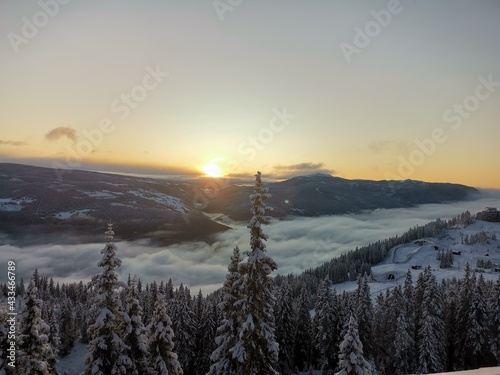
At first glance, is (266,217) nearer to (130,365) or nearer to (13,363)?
(130,365)

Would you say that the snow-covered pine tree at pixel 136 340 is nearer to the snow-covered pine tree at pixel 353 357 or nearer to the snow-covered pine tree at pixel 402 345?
the snow-covered pine tree at pixel 353 357

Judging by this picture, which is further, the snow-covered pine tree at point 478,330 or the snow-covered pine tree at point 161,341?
the snow-covered pine tree at point 478,330

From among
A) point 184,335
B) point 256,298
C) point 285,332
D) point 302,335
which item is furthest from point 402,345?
point 256,298

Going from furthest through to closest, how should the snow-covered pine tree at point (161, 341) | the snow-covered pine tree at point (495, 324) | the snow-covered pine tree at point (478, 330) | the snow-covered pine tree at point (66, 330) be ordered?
the snow-covered pine tree at point (66, 330)
the snow-covered pine tree at point (478, 330)
the snow-covered pine tree at point (495, 324)
the snow-covered pine tree at point (161, 341)

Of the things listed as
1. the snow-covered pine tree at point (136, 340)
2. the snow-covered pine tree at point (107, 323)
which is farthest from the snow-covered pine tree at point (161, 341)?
the snow-covered pine tree at point (107, 323)

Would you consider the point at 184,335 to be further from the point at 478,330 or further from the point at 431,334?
the point at 478,330

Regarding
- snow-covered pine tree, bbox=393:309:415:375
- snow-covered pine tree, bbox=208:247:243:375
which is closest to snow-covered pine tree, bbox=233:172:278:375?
snow-covered pine tree, bbox=208:247:243:375

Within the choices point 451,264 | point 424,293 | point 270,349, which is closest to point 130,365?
point 270,349

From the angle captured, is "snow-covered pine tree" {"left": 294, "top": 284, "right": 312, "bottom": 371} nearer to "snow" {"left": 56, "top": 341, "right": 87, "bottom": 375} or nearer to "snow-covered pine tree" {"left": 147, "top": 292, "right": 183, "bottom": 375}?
"snow-covered pine tree" {"left": 147, "top": 292, "right": 183, "bottom": 375}
